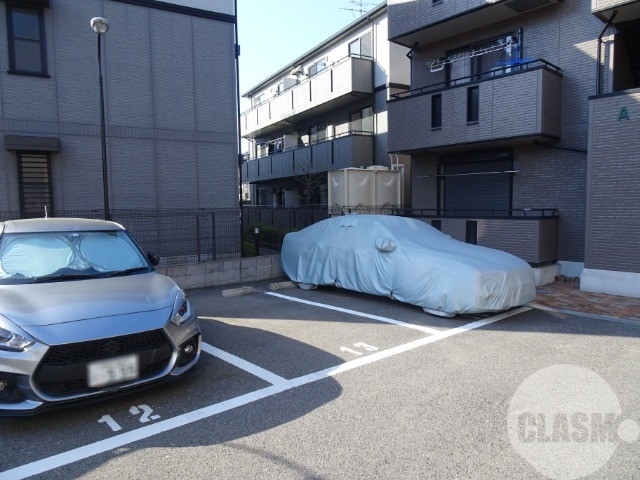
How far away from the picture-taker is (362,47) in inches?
618

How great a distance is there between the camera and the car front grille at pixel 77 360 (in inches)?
128

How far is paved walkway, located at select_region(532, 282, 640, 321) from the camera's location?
22.5 feet

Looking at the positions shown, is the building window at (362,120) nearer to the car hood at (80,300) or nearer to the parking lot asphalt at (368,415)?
the parking lot asphalt at (368,415)

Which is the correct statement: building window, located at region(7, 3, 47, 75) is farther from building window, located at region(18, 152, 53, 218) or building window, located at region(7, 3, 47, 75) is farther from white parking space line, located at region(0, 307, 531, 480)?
white parking space line, located at region(0, 307, 531, 480)

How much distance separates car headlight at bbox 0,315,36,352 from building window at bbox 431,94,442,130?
9.86 metres

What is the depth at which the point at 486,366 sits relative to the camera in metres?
4.64

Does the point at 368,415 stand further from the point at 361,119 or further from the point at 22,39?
the point at 361,119

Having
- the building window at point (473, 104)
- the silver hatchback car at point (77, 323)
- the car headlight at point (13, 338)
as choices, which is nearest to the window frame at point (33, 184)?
the silver hatchback car at point (77, 323)

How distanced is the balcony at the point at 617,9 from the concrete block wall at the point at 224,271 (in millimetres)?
7701

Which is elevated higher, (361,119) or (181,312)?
(361,119)

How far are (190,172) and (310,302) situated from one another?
203 inches

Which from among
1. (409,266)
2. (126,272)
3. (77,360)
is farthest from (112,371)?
(409,266)

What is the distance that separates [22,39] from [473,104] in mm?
9730

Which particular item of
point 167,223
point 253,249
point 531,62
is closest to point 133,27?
point 167,223
